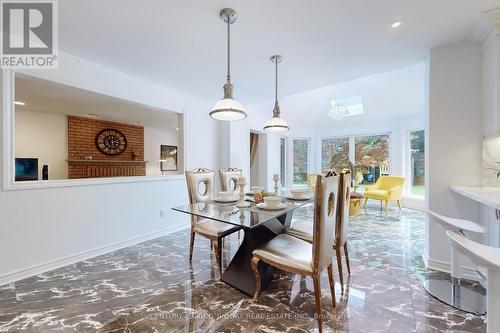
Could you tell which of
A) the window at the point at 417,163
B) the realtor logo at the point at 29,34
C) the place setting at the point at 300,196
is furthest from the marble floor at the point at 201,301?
the window at the point at 417,163

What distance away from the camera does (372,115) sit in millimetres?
6375

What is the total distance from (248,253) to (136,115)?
497cm

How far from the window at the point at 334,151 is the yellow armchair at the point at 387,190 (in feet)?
4.37

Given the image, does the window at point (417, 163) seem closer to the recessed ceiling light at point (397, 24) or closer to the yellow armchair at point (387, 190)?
the yellow armchair at point (387, 190)

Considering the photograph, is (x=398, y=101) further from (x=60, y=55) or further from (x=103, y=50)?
(x=60, y=55)

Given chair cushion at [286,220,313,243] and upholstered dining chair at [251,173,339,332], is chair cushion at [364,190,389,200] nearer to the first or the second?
chair cushion at [286,220,313,243]

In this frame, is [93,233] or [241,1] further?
[93,233]

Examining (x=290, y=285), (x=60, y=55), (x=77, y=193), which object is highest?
(x=60, y=55)

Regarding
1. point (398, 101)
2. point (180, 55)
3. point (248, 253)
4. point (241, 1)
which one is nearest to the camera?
point (241, 1)

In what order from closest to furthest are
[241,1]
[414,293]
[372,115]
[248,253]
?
[241,1]
[414,293]
[248,253]
[372,115]

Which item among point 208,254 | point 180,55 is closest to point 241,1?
point 180,55

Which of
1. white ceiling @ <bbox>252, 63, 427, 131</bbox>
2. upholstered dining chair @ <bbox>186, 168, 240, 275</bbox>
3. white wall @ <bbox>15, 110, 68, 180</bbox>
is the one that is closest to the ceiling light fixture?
white ceiling @ <bbox>252, 63, 427, 131</bbox>

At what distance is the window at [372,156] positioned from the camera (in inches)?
257

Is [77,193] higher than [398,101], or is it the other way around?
[398,101]
